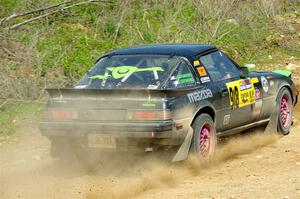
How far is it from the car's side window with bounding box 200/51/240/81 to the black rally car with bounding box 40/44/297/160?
2 cm

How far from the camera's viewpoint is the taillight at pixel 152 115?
6.86 m

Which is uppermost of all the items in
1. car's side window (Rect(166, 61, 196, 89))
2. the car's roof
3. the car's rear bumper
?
the car's roof

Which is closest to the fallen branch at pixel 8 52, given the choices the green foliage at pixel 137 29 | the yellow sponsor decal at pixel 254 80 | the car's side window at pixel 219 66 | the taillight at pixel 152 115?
the green foliage at pixel 137 29

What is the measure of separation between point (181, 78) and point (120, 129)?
1190 millimetres

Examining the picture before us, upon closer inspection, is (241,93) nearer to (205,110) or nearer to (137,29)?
(205,110)

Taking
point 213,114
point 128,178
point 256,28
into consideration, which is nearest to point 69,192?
point 128,178

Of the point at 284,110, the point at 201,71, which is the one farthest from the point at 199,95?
the point at 284,110

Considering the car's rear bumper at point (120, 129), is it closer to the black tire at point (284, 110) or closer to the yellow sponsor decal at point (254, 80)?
the yellow sponsor decal at point (254, 80)

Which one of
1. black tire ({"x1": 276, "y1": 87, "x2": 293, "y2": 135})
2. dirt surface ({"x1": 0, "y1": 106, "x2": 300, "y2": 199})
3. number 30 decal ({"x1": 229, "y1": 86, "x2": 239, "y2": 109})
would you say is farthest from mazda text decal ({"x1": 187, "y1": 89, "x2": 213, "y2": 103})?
black tire ({"x1": 276, "y1": 87, "x2": 293, "y2": 135})

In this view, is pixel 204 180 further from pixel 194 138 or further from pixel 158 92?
pixel 158 92

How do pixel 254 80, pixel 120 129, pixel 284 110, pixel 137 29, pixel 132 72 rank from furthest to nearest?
pixel 137 29, pixel 284 110, pixel 254 80, pixel 132 72, pixel 120 129

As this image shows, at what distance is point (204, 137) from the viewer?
24.8ft

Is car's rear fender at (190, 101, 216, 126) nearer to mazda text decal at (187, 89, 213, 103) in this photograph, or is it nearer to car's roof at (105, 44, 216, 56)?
mazda text decal at (187, 89, 213, 103)

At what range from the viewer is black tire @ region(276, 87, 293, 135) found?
30.2 feet
